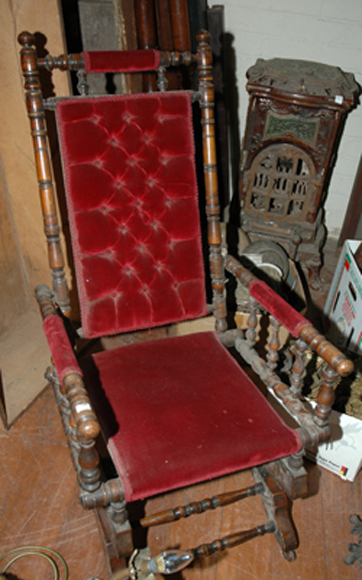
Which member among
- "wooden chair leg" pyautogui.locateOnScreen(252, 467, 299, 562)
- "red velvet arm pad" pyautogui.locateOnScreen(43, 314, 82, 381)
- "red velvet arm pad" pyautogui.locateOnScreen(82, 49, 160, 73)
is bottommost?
"wooden chair leg" pyautogui.locateOnScreen(252, 467, 299, 562)

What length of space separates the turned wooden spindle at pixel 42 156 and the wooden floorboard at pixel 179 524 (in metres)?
0.71

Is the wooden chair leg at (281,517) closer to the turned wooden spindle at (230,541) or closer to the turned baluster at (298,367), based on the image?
the turned wooden spindle at (230,541)

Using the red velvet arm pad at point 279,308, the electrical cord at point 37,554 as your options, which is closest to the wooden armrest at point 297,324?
the red velvet arm pad at point 279,308

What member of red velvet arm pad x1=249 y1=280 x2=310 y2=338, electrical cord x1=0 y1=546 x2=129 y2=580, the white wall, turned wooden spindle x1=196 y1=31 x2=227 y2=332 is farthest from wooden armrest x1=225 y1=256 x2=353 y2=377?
the white wall

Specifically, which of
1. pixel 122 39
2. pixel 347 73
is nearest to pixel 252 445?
pixel 122 39

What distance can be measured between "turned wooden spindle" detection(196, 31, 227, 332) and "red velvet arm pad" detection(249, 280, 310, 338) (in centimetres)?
22

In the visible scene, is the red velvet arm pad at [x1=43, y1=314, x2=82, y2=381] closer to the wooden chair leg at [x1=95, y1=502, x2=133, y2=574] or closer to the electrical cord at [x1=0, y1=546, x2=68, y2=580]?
the wooden chair leg at [x1=95, y1=502, x2=133, y2=574]

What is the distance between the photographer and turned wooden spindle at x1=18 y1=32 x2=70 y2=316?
1371 millimetres

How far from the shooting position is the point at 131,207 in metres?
1.57

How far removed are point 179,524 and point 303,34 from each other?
9.62ft

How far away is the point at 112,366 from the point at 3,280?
1.22 meters

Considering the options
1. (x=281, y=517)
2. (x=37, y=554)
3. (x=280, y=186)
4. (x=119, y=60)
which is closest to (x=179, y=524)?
(x=281, y=517)

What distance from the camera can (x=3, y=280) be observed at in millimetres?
2471

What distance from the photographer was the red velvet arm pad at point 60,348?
117 centimetres
